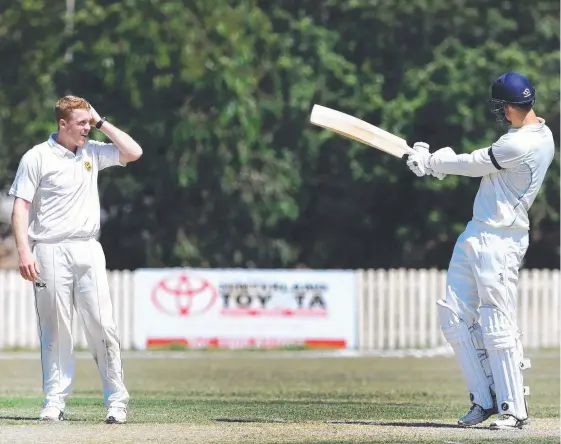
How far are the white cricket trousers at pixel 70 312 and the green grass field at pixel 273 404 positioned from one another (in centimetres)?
26

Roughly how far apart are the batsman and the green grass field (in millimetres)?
326

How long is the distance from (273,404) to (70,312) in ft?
7.25

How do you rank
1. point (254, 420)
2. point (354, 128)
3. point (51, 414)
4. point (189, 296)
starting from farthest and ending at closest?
point (189, 296), point (354, 128), point (254, 420), point (51, 414)

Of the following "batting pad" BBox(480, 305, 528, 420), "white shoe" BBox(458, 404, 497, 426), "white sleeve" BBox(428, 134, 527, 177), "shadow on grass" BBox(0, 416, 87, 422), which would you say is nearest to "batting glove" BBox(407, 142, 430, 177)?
"white sleeve" BBox(428, 134, 527, 177)

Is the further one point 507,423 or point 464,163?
point 464,163

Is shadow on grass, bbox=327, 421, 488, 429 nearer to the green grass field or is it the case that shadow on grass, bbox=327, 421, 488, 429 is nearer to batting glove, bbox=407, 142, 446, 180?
the green grass field

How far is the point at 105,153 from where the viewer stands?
30.6ft

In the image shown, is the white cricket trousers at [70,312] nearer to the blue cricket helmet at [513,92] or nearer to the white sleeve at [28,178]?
the white sleeve at [28,178]

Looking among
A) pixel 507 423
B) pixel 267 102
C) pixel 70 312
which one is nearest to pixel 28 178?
pixel 70 312

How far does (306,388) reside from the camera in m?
14.0

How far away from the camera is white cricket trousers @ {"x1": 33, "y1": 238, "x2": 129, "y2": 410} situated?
9.09 metres

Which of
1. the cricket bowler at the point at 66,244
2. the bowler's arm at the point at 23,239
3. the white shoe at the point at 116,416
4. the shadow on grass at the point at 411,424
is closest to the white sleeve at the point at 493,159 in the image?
the shadow on grass at the point at 411,424

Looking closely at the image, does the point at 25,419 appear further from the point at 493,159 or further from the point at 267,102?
the point at 267,102

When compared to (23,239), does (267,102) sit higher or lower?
higher
